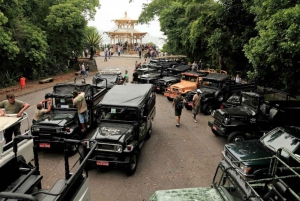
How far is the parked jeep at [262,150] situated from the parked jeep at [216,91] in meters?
5.62

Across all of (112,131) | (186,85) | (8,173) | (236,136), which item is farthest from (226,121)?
(8,173)

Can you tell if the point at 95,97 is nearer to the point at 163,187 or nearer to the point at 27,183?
the point at 163,187

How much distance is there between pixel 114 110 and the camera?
8.52 m

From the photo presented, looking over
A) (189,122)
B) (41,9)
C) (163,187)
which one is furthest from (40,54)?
(163,187)

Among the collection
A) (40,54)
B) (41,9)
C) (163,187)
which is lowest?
(163,187)

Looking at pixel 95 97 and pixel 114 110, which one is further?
pixel 95 97

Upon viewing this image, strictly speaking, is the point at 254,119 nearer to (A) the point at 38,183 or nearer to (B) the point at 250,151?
(B) the point at 250,151

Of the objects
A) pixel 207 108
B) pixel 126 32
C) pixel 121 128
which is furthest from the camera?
pixel 126 32

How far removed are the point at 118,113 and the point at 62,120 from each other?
201 cm

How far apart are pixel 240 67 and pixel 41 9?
1915 centimetres

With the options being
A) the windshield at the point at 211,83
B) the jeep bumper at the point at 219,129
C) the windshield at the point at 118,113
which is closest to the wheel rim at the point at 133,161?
the windshield at the point at 118,113

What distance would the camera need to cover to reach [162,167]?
27.3 feet

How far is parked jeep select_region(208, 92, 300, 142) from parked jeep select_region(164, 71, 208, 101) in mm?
5316

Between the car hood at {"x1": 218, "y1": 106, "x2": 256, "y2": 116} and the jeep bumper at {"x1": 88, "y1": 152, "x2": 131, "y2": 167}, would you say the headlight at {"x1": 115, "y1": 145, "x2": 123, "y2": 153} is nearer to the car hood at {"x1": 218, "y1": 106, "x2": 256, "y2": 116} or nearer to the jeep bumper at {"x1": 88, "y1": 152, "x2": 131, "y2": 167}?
the jeep bumper at {"x1": 88, "y1": 152, "x2": 131, "y2": 167}
